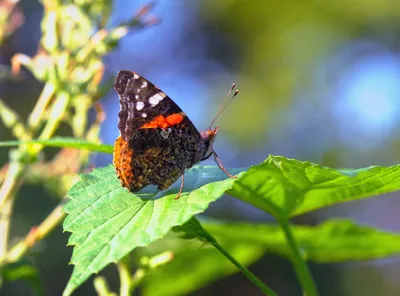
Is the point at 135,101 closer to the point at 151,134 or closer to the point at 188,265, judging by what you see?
the point at 151,134

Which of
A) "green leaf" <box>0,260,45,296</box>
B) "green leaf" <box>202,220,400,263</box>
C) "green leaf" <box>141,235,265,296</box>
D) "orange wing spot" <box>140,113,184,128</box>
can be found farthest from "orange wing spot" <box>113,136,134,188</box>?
"green leaf" <box>141,235,265,296</box>

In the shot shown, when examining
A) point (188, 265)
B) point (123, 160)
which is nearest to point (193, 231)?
Result: point (123, 160)

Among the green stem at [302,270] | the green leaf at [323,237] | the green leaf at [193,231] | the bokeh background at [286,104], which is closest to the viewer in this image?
the green leaf at [193,231]

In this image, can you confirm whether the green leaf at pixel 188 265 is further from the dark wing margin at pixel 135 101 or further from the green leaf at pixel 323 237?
the dark wing margin at pixel 135 101

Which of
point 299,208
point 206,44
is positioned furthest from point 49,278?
point 299,208

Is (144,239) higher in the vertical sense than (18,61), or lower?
lower

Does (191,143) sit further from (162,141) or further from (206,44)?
(206,44)

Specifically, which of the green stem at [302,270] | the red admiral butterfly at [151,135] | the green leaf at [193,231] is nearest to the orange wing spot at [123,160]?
the red admiral butterfly at [151,135]
